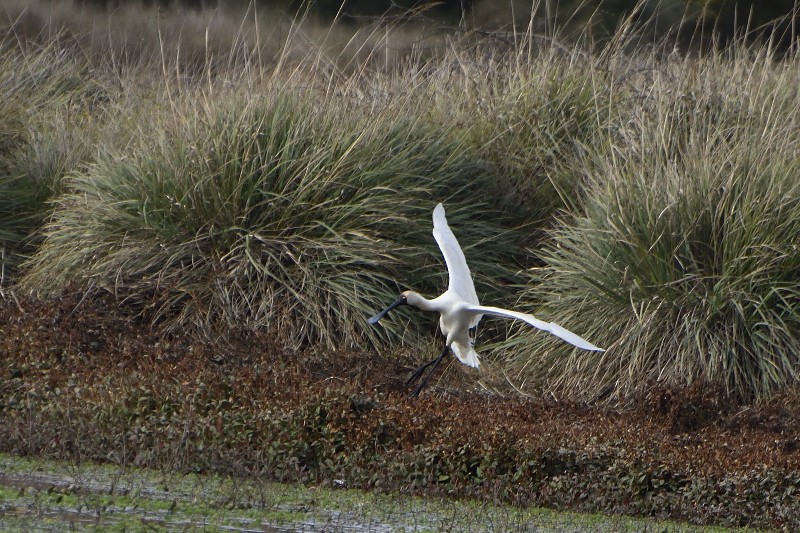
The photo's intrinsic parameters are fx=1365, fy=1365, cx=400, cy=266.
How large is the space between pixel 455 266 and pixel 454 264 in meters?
0.02

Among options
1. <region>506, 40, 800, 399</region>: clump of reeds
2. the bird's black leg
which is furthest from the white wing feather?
<region>506, 40, 800, 399</region>: clump of reeds

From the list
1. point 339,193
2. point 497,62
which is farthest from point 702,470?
Answer: point 497,62

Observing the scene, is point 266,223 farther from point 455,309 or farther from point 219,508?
point 219,508

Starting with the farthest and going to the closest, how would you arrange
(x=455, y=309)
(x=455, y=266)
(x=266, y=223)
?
(x=266, y=223) → (x=455, y=266) → (x=455, y=309)

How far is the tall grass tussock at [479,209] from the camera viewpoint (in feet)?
27.4

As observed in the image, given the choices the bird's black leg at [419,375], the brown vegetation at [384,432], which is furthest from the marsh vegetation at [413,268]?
the bird's black leg at [419,375]

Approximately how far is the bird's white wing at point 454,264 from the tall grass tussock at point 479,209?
656 millimetres

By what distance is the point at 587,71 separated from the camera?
11.2m

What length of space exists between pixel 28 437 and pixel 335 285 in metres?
2.95

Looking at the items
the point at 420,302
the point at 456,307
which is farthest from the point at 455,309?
the point at 420,302

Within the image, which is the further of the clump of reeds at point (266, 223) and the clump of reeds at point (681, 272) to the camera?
the clump of reeds at point (266, 223)

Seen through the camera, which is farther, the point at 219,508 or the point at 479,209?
the point at 479,209

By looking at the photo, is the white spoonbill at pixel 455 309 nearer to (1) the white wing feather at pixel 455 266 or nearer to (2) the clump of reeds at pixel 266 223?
(1) the white wing feather at pixel 455 266

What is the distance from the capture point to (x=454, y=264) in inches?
327
